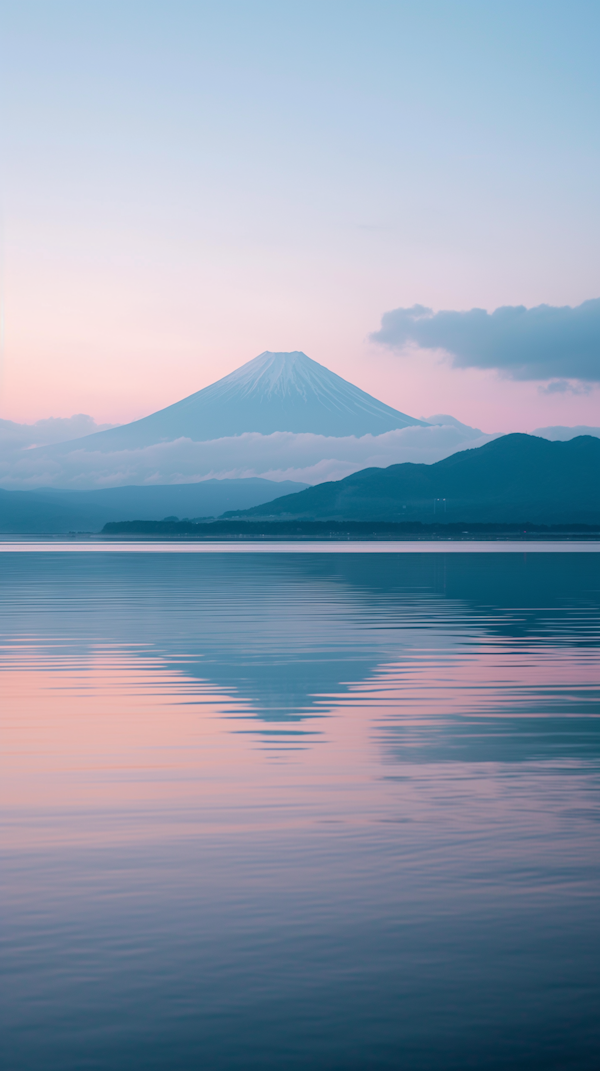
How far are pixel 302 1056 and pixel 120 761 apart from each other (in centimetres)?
1122

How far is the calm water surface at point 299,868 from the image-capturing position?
8.67 meters

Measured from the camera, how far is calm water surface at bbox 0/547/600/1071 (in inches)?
341

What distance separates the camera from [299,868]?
12.8 m

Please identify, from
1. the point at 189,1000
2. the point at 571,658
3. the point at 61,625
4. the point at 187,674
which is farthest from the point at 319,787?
the point at 61,625

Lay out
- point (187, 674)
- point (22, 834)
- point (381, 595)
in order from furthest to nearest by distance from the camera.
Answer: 1. point (381, 595)
2. point (187, 674)
3. point (22, 834)

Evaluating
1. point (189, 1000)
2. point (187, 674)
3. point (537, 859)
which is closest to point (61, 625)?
point (187, 674)

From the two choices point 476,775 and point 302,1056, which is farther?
point 476,775

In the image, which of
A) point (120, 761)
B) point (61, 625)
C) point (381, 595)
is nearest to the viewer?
point (120, 761)

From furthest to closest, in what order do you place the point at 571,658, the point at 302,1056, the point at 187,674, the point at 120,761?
the point at 571,658
the point at 187,674
the point at 120,761
the point at 302,1056

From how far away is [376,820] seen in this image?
15039 mm

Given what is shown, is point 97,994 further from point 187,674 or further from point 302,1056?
point 187,674

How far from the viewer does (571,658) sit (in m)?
34.1

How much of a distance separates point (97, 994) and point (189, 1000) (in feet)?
2.34

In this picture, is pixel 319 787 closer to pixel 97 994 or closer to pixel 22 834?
pixel 22 834
